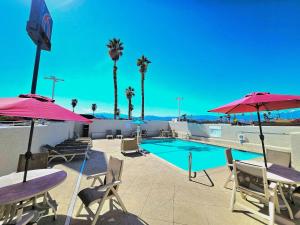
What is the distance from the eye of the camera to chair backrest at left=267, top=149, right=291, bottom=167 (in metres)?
3.71

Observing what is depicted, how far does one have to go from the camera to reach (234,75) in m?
18.0

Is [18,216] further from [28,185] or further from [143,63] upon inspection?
[143,63]

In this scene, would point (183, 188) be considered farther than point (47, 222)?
Yes

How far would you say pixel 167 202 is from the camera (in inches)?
121

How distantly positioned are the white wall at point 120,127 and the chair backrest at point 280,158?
14.0m

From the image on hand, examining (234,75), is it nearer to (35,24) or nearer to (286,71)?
(286,71)

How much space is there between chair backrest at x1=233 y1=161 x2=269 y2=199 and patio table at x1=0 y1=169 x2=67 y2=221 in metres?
3.40

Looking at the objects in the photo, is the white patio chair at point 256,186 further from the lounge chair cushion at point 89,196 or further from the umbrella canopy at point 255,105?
the lounge chair cushion at point 89,196

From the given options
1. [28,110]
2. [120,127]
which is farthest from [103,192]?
[120,127]

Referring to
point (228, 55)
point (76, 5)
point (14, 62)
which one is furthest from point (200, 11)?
point (14, 62)

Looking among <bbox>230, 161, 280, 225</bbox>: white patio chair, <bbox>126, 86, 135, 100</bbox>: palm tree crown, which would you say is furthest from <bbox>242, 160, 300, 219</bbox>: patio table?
<bbox>126, 86, 135, 100</bbox>: palm tree crown

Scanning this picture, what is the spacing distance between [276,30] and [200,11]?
17.5ft

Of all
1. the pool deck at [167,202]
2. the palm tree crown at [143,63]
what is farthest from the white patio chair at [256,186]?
the palm tree crown at [143,63]

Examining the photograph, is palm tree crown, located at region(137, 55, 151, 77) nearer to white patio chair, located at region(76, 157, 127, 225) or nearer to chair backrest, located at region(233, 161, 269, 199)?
white patio chair, located at region(76, 157, 127, 225)
